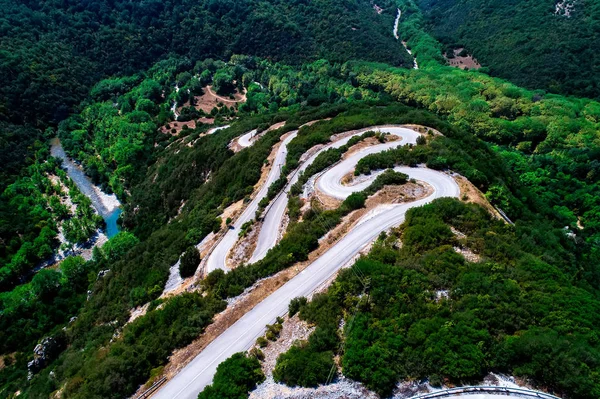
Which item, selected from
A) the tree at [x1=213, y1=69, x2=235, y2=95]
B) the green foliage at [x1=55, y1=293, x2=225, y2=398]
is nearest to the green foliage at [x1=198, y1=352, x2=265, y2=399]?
the green foliage at [x1=55, y1=293, x2=225, y2=398]

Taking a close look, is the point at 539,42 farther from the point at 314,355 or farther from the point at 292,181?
the point at 314,355

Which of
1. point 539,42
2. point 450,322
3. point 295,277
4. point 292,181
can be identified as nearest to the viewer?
point 450,322

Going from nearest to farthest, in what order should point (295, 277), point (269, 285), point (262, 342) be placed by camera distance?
point (262, 342), point (269, 285), point (295, 277)

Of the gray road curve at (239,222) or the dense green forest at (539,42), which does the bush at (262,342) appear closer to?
the gray road curve at (239,222)

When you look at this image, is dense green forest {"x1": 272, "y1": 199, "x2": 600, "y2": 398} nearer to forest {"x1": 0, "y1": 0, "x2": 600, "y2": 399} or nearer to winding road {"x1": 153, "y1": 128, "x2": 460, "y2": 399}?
forest {"x1": 0, "y1": 0, "x2": 600, "y2": 399}

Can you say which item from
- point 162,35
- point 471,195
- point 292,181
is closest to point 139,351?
point 292,181

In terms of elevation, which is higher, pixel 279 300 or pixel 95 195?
pixel 279 300
